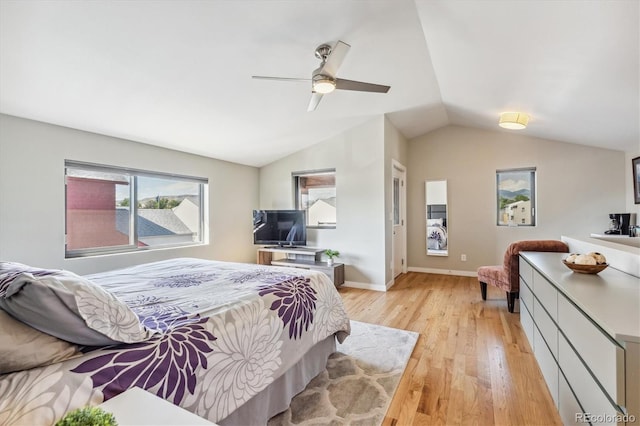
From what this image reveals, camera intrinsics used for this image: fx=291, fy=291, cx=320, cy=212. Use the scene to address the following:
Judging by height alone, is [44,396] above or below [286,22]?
below

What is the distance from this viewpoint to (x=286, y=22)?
85.7 inches

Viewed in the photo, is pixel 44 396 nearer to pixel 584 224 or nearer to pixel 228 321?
pixel 228 321

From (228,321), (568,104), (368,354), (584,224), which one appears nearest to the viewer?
(228,321)

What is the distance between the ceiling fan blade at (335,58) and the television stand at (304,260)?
9.56 ft

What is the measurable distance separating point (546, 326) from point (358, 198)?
9.99 ft

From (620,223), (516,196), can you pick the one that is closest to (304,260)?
(516,196)

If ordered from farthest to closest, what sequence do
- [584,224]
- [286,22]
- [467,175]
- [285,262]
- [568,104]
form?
[467,175] < [285,262] < [584,224] < [568,104] < [286,22]

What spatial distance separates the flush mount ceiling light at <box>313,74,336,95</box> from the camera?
2292mm

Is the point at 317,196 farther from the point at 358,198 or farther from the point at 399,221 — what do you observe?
the point at 399,221

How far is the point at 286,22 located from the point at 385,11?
77 centimetres

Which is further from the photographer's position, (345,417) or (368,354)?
(368,354)

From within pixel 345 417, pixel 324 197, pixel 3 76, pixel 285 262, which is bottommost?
pixel 345 417

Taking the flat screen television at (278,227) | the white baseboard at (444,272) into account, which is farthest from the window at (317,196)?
the white baseboard at (444,272)

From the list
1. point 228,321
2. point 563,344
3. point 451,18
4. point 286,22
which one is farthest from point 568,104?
point 228,321
